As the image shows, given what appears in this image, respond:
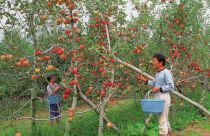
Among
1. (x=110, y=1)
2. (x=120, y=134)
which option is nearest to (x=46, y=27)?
(x=110, y=1)

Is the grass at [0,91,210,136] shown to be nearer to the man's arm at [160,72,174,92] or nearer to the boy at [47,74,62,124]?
the boy at [47,74,62,124]

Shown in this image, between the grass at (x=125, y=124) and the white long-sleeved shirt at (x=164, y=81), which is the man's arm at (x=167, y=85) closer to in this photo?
the white long-sleeved shirt at (x=164, y=81)

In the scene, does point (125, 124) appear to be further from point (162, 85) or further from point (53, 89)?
point (53, 89)

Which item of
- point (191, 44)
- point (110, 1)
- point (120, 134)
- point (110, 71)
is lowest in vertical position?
point (120, 134)

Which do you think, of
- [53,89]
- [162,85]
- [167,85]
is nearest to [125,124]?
[162,85]

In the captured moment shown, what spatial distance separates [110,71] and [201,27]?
16.9ft

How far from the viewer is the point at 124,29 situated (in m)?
8.52

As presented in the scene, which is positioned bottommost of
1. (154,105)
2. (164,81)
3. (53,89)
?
(154,105)

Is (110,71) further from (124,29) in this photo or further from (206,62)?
(206,62)

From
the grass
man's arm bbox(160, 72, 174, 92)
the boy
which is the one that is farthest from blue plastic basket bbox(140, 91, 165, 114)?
the boy

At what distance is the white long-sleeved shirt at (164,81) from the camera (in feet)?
23.5

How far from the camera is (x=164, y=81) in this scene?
730cm

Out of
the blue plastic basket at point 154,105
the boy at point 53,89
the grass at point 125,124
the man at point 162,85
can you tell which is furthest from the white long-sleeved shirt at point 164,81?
the boy at point 53,89

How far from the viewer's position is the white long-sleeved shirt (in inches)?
282
